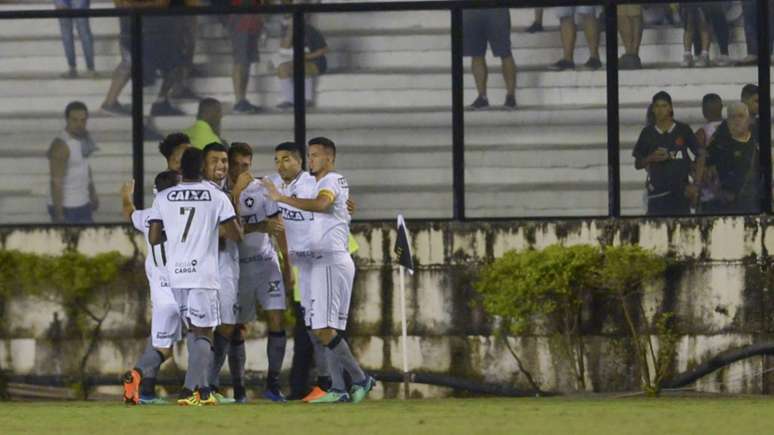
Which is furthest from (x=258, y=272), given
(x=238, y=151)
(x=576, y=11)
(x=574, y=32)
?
(x=576, y=11)

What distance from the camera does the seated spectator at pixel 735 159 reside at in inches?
781

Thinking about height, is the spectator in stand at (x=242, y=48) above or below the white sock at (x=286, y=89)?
above

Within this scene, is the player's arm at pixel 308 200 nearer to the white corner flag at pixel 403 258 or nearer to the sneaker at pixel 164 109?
the white corner flag at pixel 403 258

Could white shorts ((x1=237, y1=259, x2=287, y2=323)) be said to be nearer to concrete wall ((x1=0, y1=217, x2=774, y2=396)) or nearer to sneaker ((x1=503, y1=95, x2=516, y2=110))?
concrete wall ((x1=0, y1=217, x2=774, y2=396))

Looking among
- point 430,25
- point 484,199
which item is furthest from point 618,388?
point 430,25

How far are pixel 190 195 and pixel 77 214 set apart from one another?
385 cm

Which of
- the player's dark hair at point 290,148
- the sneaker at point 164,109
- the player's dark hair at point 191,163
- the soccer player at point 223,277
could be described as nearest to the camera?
the player's dark hair at point 191,163

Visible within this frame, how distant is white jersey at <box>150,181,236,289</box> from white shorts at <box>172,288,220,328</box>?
2.0 inches

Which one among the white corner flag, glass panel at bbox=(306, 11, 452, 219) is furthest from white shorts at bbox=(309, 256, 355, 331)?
glass panel at bbox=(306, 11, 452, 219)

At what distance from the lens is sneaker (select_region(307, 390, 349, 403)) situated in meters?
17.4

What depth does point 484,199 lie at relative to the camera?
20.1m

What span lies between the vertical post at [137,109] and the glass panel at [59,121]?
5 centimetres

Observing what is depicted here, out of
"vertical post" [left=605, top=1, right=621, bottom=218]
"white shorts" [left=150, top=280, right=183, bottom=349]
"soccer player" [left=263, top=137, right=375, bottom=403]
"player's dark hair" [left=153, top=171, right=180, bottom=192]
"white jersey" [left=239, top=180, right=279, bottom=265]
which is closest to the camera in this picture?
"player's dark hair" [left=153, top=171, right=180, bottom=192]

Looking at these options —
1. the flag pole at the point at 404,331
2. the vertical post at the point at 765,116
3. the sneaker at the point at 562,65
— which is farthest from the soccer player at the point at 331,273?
the vertical post at the point at 765,116
